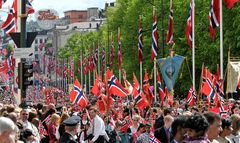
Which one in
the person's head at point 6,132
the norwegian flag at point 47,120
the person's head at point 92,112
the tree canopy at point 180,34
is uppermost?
the person's head at point 6,132

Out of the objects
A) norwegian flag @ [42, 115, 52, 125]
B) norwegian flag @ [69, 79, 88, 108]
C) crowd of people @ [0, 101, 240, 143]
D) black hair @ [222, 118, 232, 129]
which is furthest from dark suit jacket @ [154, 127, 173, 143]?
norwegian flag @ [69, 79, 88, 108]

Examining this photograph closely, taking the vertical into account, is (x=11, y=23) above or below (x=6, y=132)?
below

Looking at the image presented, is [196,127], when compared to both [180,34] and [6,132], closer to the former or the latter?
[6,132]

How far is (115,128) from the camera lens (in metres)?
17.3

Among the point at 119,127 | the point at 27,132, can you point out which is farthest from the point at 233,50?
the point at 27,132

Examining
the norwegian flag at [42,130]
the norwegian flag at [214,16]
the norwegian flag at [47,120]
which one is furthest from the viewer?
the norwegian flag at [214,16]

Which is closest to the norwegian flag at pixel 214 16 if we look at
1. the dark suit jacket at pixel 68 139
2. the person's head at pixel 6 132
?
the dark suit jacket at pixel 68 139

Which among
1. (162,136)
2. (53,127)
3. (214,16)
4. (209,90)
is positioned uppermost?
(214,16)

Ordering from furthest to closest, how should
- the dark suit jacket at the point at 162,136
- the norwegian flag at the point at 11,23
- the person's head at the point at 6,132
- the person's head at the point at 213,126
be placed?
the norwegian flag at the point at 11,23 < the dark suit jacket at the point at 162,136 < the person's head at the point at 213,126 < the person's head at the point at 6,132

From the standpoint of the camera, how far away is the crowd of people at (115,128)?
753 cm

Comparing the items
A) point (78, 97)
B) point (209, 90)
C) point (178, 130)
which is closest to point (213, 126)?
point (178, 130)

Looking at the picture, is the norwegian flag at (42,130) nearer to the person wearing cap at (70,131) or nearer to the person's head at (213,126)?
the person wearing cap at (70,131)

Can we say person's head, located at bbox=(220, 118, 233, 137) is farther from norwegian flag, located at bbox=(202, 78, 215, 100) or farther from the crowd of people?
norwegian flag, located at bbox=(202, 78, 215, 100)

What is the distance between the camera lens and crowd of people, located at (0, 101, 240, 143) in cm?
753
